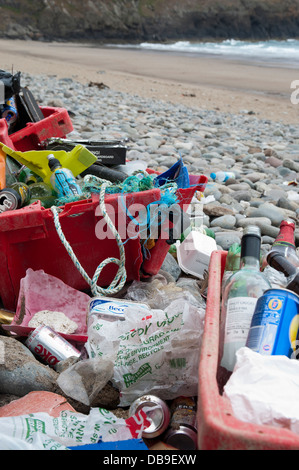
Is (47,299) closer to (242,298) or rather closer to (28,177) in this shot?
(28,177)

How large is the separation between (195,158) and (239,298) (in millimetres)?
4577

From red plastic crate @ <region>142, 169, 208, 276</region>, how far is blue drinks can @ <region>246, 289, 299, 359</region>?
3.97 ft

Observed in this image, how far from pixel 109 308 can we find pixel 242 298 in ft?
2.36

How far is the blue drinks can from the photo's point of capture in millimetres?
1420

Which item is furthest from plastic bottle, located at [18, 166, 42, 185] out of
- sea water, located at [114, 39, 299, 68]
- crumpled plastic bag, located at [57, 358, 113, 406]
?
sea water, located at [114, 39, 299, 68]

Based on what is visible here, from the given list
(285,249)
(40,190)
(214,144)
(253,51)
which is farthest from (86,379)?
(253,51)

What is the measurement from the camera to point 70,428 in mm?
1562

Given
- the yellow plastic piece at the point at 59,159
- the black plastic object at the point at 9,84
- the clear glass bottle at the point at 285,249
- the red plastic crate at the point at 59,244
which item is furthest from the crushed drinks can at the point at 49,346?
the black plastic object at the point at 9,84

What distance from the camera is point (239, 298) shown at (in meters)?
1.61

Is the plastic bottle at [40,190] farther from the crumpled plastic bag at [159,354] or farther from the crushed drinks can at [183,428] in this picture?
the crushed drinks can at [183,428]

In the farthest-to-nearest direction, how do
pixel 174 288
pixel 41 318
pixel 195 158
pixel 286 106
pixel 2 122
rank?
pixel 286 106 < pixel 195 158 < pixel 2 122 < pixel 174 288 < pixel 41 318

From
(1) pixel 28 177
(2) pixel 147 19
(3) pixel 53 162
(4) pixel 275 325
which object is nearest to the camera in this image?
(4) pixel 275 325

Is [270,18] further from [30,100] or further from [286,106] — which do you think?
[30,100]
